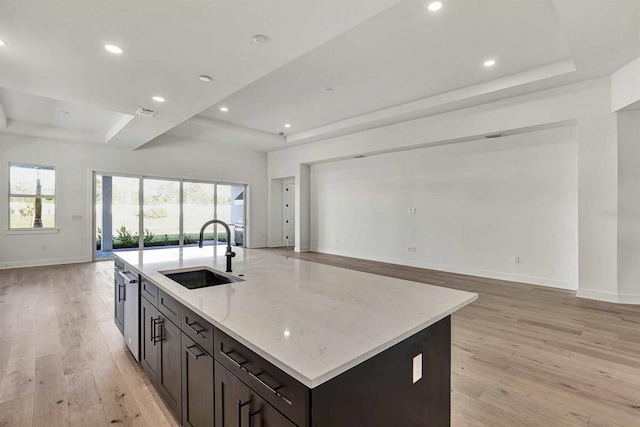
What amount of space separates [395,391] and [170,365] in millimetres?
1355

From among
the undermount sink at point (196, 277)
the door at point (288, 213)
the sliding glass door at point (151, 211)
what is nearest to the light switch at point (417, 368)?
the undermount sink at point (196, 277)

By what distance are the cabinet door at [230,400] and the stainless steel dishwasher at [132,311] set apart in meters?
1.43

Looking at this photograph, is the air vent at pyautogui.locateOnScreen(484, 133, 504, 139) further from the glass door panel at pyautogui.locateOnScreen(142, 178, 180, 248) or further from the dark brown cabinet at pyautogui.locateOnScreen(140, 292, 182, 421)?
the glass door panel at pyautogui.locateOnScreen(142, 178, 180, 248)

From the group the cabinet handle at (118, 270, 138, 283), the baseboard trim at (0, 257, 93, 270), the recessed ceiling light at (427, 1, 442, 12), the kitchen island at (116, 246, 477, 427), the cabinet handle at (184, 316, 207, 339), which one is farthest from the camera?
the baseboard trim at (0, 257, 93, 270)

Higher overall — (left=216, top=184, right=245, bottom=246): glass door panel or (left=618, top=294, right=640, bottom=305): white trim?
(left=216, top=184, right=245, bottom=246): glass door panel

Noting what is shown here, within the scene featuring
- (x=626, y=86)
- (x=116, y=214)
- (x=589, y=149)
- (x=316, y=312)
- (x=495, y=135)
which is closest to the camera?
(x=316, y=312)

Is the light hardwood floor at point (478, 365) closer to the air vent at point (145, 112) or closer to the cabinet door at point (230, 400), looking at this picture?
the cabinet door at point (230, 400)

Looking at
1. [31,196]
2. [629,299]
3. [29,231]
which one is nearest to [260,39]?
[629,299]

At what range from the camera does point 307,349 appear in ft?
3.12

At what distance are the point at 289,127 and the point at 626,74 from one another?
581 centimetres

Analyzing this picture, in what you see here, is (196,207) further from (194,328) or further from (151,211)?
(194,328)

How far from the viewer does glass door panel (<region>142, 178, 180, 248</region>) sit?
7.82 metres

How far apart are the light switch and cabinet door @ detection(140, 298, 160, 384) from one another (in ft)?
5.21

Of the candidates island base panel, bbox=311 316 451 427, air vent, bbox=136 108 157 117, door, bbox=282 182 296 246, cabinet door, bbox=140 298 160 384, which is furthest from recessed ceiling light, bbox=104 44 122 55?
door, bbox=282 182 296 246
